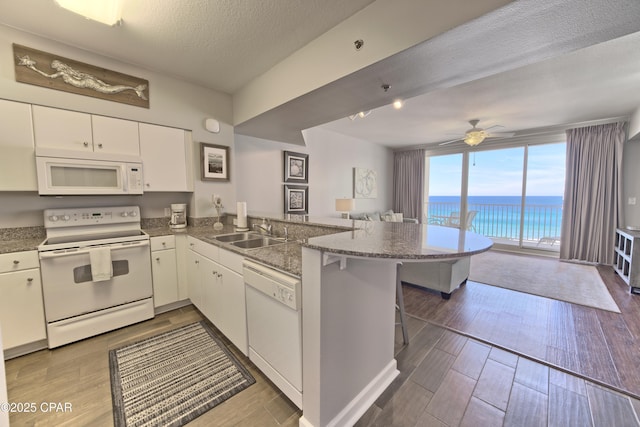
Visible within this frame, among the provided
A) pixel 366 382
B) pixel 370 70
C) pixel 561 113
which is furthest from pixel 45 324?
pixel 561 113

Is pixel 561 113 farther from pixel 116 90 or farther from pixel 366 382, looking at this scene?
pixel 116 90

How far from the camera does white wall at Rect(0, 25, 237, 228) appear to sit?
1.93 metres

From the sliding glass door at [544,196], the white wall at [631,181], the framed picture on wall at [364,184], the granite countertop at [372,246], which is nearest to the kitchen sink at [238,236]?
the granite countertop at [372,246]

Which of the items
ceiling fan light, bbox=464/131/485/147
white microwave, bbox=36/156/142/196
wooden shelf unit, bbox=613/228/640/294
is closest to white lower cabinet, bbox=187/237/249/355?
white microwave, bbox=36/156/142/196

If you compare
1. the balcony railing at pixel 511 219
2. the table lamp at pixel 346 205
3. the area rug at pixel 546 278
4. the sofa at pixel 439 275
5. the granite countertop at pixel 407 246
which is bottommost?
the area rug at pixel 546 278

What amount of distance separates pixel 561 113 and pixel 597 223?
2129 millimetres

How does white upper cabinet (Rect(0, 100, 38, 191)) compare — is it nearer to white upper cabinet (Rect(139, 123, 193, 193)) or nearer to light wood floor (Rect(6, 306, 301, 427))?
white upper cabinet (Rect(139, 123, 193, 193))

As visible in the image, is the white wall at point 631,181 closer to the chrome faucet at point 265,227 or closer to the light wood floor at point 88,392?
the chrome faucet at point 265,227

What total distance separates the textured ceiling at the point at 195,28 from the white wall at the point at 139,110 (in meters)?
0.10

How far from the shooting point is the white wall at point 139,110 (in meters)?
1.93

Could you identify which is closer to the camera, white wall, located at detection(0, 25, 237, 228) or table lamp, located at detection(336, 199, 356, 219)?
white wall, located at detection(0, 25, 237, 228)

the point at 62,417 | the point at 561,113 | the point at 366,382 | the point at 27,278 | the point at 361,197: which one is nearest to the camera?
the point at 62,417

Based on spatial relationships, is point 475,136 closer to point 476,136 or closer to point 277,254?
point 476,136

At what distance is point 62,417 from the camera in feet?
4.55
